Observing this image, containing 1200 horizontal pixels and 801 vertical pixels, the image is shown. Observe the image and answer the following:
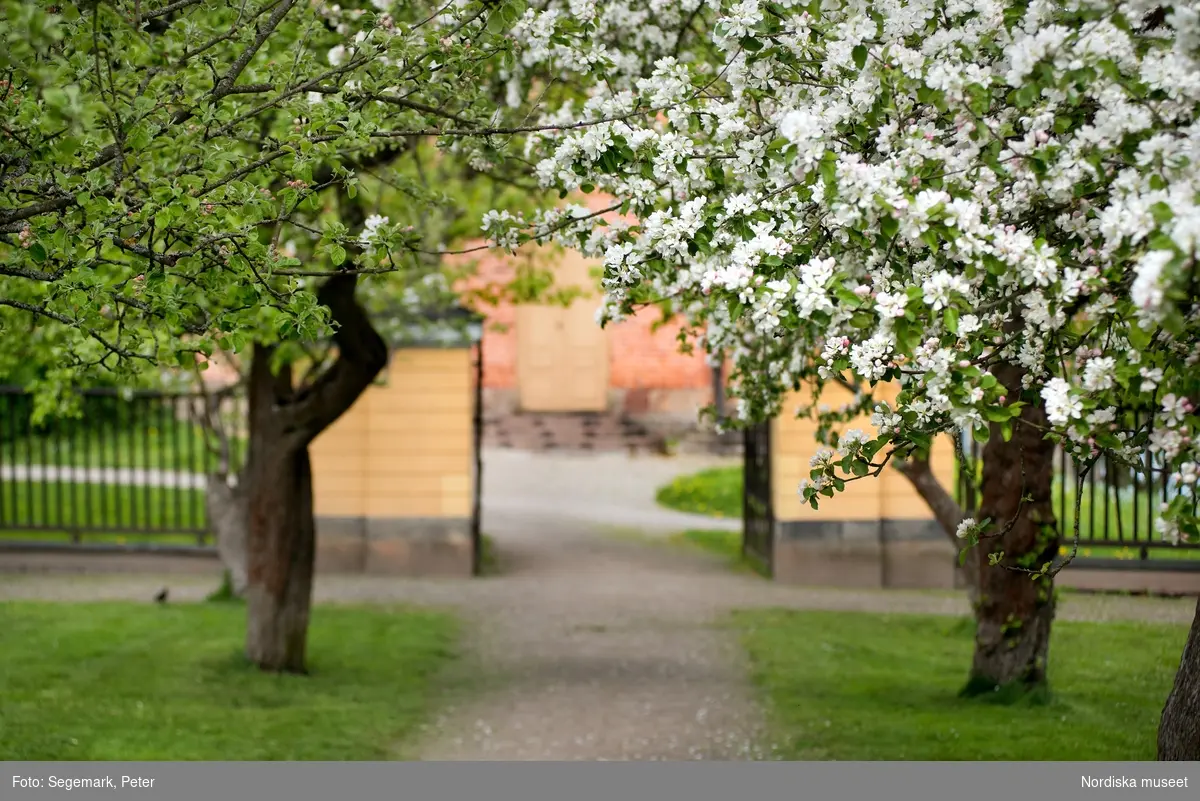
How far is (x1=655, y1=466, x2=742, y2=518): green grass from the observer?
22.5m

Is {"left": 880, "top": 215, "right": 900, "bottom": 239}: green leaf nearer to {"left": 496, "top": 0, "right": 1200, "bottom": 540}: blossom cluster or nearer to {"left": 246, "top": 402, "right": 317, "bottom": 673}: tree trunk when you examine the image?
{"left": 496, "top": 0, "right": 1200, "bottom": 540}: blossom cluster

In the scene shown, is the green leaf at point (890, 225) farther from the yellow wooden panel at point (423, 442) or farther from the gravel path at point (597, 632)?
the yellow wooden panel at point (423, 442)

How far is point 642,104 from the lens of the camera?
20.0ft

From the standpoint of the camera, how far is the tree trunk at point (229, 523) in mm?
14039

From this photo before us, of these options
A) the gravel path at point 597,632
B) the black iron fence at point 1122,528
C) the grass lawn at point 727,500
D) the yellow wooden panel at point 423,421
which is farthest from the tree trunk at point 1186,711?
the yellow wooden panel at point 423,421

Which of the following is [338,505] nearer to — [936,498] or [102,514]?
[102,514]

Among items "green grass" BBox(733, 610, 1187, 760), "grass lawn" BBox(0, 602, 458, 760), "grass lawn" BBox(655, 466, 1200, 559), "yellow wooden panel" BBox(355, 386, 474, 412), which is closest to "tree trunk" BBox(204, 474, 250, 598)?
"grass lawn" BBox(0, 602, 458, 760)

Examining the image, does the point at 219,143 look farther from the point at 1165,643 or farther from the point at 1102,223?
the point at 1165,643

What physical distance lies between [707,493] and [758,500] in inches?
241

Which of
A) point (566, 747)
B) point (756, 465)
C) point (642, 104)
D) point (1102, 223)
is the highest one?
point (642, 104)

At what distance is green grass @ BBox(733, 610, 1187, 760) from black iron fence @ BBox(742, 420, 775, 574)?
8.50 feet

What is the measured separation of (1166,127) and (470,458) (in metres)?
12.9

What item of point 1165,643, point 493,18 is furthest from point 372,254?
point 1165,643

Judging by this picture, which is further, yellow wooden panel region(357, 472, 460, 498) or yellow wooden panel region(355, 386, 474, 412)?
yellow wooden panel region(355, 386, 474, 412)
